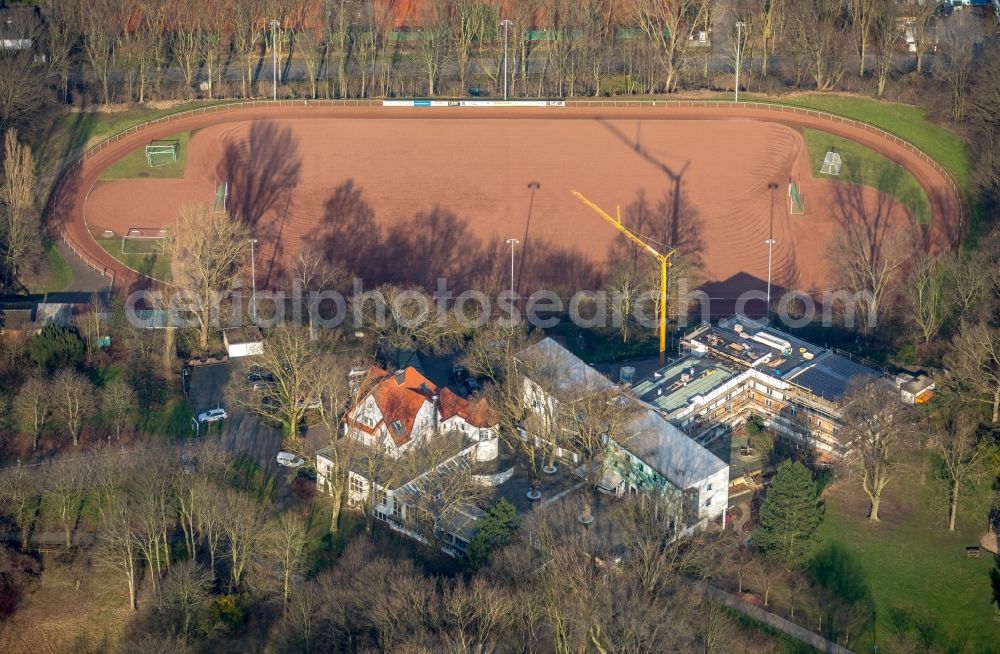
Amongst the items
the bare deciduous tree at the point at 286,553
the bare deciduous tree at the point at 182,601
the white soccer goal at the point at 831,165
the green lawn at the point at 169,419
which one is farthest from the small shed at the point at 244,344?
the white soccer goal at the point at 831,165

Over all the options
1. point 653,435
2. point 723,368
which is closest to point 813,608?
point 653,435

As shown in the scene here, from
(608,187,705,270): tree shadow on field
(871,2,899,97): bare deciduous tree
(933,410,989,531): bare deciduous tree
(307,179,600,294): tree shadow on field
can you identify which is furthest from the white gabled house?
(871,2,899,97): bare deciduous tree

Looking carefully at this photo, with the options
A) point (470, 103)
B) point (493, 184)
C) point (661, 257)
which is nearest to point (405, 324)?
point (661, 257)

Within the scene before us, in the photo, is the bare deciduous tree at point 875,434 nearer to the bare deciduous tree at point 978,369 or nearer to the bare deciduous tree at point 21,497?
the bare deciduous tree at point 978,369

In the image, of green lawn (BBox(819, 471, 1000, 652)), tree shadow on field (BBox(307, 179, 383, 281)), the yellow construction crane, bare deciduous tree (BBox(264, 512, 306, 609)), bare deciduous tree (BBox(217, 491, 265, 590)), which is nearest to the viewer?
green lawn (BBox(819, 471, 1000, 652))

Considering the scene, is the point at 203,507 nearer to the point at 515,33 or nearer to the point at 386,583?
the point at 386,583

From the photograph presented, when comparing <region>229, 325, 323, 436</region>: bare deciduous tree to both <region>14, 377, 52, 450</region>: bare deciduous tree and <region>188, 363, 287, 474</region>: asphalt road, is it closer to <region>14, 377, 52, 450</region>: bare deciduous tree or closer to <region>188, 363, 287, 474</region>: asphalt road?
<region>188, 363, 287, 474</region>: asphalt road

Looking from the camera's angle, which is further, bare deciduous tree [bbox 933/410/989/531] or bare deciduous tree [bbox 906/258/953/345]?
bare deciduous tree [bbox 906/258/953/345]
